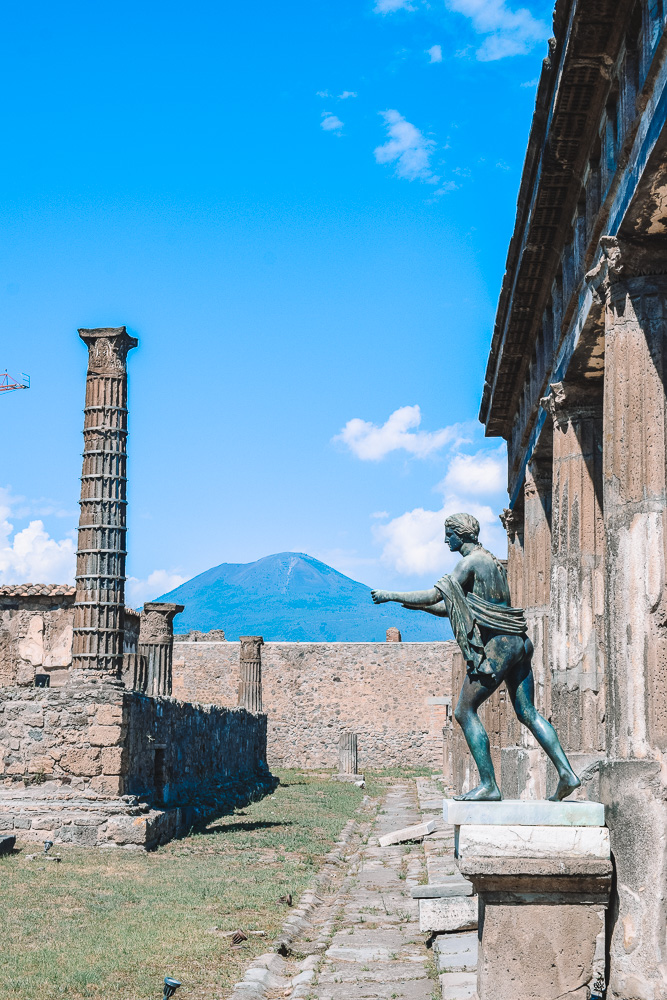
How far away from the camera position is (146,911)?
9312 mm

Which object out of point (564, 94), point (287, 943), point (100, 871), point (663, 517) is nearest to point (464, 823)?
point (663, 517)

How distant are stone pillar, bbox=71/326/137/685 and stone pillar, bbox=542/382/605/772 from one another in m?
9.00

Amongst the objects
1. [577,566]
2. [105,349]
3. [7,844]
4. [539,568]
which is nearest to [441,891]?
[577,566]

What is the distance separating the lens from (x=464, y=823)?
5.38m

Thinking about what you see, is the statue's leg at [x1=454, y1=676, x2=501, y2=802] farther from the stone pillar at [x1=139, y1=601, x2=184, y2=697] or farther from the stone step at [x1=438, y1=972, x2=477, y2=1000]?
the stone pillar at [x1=139, y1=601, x2=184, y2=697]

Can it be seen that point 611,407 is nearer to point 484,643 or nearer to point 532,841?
point 484,643

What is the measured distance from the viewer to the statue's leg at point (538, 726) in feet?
18.2

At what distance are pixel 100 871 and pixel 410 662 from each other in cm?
2620

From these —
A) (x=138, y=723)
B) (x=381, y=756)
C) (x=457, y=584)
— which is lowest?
(x=381, y=756)

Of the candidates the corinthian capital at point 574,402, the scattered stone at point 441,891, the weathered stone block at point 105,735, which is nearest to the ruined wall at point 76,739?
the weathered stone block at point 105,735

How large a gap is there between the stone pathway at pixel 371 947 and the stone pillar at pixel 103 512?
5.26m

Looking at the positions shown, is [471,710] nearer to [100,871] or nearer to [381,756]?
[100,871]

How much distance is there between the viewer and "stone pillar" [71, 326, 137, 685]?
16219 mm

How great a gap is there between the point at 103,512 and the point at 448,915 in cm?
995
